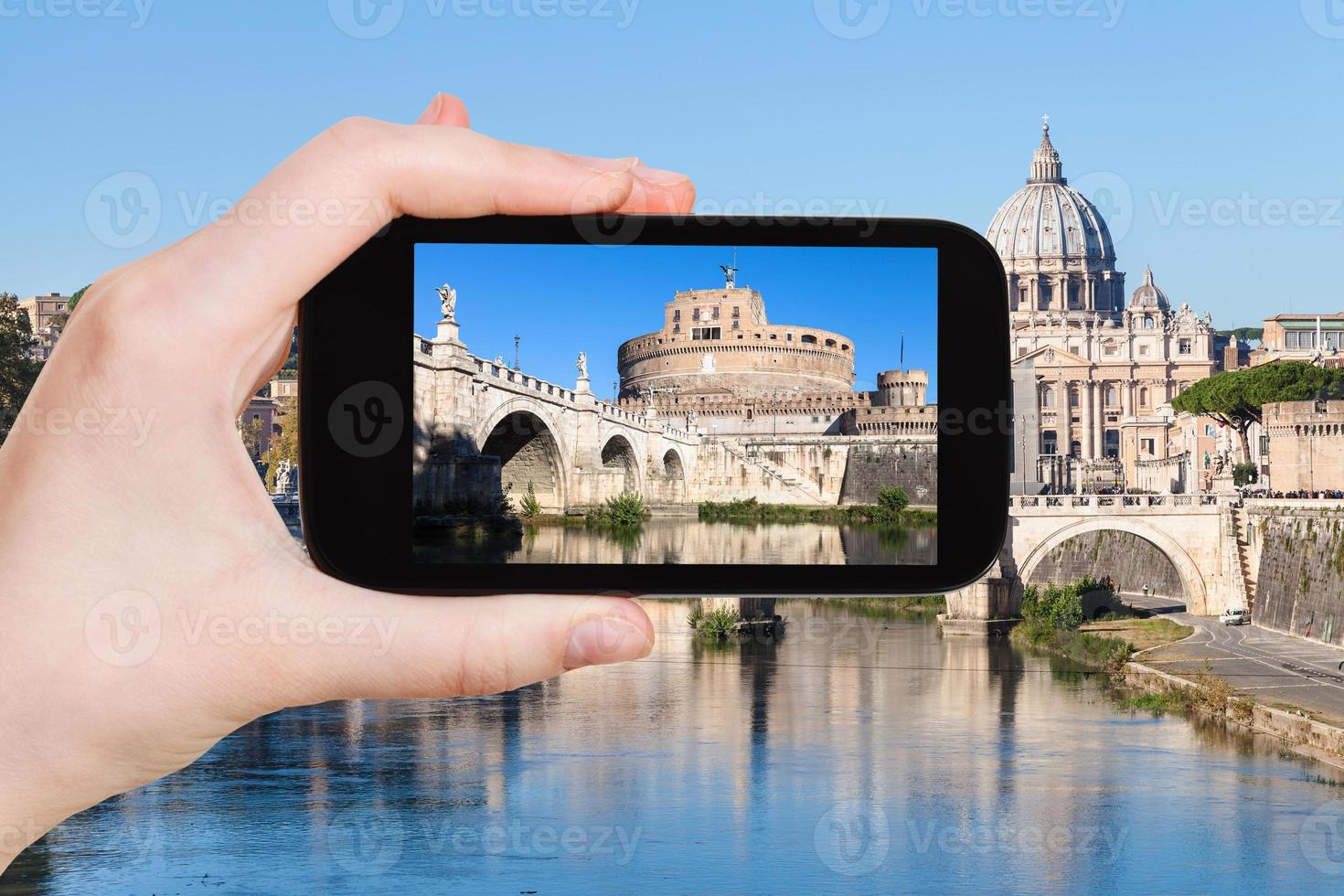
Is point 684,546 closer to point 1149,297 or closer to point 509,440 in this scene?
point 509,440

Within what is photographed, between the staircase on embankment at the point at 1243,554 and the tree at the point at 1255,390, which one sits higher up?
the tree at the point at 1255,390

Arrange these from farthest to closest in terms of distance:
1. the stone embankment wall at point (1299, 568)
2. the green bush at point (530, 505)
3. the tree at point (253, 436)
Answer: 1. the tree at point (253, 436)
2. the stone embankment wall at point (1299, 568)
3. the green bush at point (530, 505)

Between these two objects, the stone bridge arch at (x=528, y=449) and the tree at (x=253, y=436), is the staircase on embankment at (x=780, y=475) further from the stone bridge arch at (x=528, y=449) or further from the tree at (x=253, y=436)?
the tree at (x=253, y=436)

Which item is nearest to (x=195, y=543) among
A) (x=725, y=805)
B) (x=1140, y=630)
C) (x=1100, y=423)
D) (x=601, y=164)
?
(x=601, y=164)

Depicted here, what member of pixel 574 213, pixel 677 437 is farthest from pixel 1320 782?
pixel 574 213

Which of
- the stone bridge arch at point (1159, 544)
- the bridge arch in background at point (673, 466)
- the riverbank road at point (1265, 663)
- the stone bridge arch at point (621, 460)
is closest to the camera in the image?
the stone bridge arch at point (621, 460)

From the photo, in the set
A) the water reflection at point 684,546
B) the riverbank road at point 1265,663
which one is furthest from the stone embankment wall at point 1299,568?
the water reflection at point 684,546

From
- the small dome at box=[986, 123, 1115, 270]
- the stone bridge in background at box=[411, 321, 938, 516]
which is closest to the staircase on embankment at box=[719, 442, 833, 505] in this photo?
the stone bridge in background at box=[411, 321, 938, 516]
